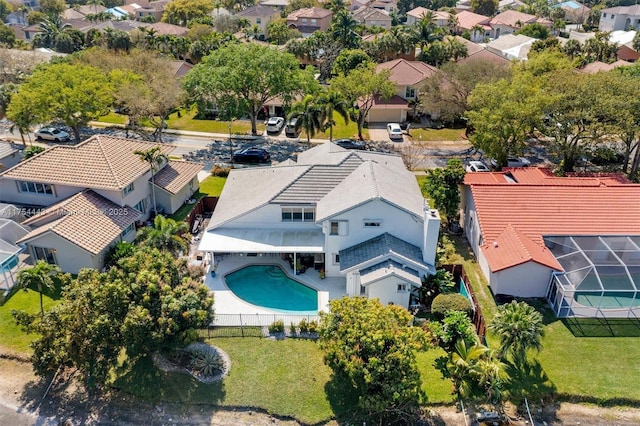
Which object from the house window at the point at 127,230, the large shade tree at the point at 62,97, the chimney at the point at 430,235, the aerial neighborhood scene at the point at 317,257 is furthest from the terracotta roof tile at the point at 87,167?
the chimney at the point at 430,235

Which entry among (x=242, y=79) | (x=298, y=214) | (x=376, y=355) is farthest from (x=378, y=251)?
(x=242, y=79)

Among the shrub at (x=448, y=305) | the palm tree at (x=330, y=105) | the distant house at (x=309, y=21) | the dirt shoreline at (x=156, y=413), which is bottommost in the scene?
the dirt shoreline at (x=156, y=413)

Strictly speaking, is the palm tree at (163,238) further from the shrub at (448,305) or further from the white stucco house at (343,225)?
the shrub at (448,305)

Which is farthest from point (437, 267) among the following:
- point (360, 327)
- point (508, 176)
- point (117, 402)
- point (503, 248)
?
point (117, 402)

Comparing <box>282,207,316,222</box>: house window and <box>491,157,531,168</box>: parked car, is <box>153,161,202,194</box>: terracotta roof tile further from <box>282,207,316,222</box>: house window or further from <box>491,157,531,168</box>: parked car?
<box>491,157,531,168</box>: parked car

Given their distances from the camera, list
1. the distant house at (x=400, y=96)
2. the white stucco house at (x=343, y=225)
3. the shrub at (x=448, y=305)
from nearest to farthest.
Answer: the shrub at (x=448, y=305) < the white stucco house at (x=343, y=225) < the distant house at (x=400, y=96)

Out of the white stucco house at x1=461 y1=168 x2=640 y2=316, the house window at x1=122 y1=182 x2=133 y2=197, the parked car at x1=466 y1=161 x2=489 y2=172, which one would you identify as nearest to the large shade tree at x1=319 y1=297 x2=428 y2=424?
the white stucco house at x1=461 y1=168 x2=640 y2=316
